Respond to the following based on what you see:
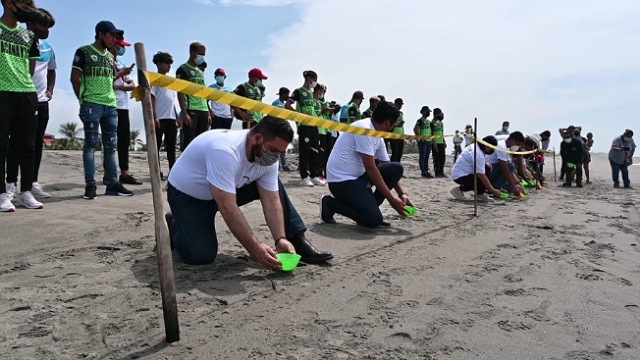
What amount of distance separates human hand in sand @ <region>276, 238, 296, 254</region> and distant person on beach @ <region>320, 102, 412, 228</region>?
5.59 feet

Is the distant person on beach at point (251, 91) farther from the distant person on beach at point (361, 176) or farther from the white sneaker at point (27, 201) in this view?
the white sneaker at point (27, 201)

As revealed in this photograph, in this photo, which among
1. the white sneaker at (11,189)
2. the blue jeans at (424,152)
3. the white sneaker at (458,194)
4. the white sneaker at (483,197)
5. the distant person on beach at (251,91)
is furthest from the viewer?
the blue jeans at (424,152)

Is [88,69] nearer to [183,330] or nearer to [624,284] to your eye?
[183,330]

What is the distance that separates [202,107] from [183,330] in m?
4.83

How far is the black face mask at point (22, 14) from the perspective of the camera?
13.4 ft

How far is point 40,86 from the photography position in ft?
16.5

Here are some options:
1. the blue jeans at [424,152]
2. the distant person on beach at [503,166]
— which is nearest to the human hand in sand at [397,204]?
the distant person on beach at [503,166]

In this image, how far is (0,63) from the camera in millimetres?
3986

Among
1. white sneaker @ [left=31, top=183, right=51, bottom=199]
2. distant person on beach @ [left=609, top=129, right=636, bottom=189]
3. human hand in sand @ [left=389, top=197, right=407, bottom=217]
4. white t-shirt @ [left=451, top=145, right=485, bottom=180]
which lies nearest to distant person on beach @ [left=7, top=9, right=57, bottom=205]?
white sneaker @ [left=31, top=183, right=51, bottom=199]

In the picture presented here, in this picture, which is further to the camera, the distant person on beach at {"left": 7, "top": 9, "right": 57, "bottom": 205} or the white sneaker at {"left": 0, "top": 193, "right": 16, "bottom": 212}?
the distant person on beach at {"left": 7, "top": 9, "right": 57, "bottom": 205}

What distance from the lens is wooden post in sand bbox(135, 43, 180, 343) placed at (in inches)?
82.2

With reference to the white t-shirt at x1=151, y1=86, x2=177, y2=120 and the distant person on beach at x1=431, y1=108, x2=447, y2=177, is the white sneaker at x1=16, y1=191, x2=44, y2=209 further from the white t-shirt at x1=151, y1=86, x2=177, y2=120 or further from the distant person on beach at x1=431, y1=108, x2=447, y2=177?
the distant person on beach at x1=431, y1=108, x2=447, y2=177

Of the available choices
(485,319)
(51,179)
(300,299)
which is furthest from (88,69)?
(485,319)

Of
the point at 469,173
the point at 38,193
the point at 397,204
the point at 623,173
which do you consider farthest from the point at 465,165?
the point at 623,173
